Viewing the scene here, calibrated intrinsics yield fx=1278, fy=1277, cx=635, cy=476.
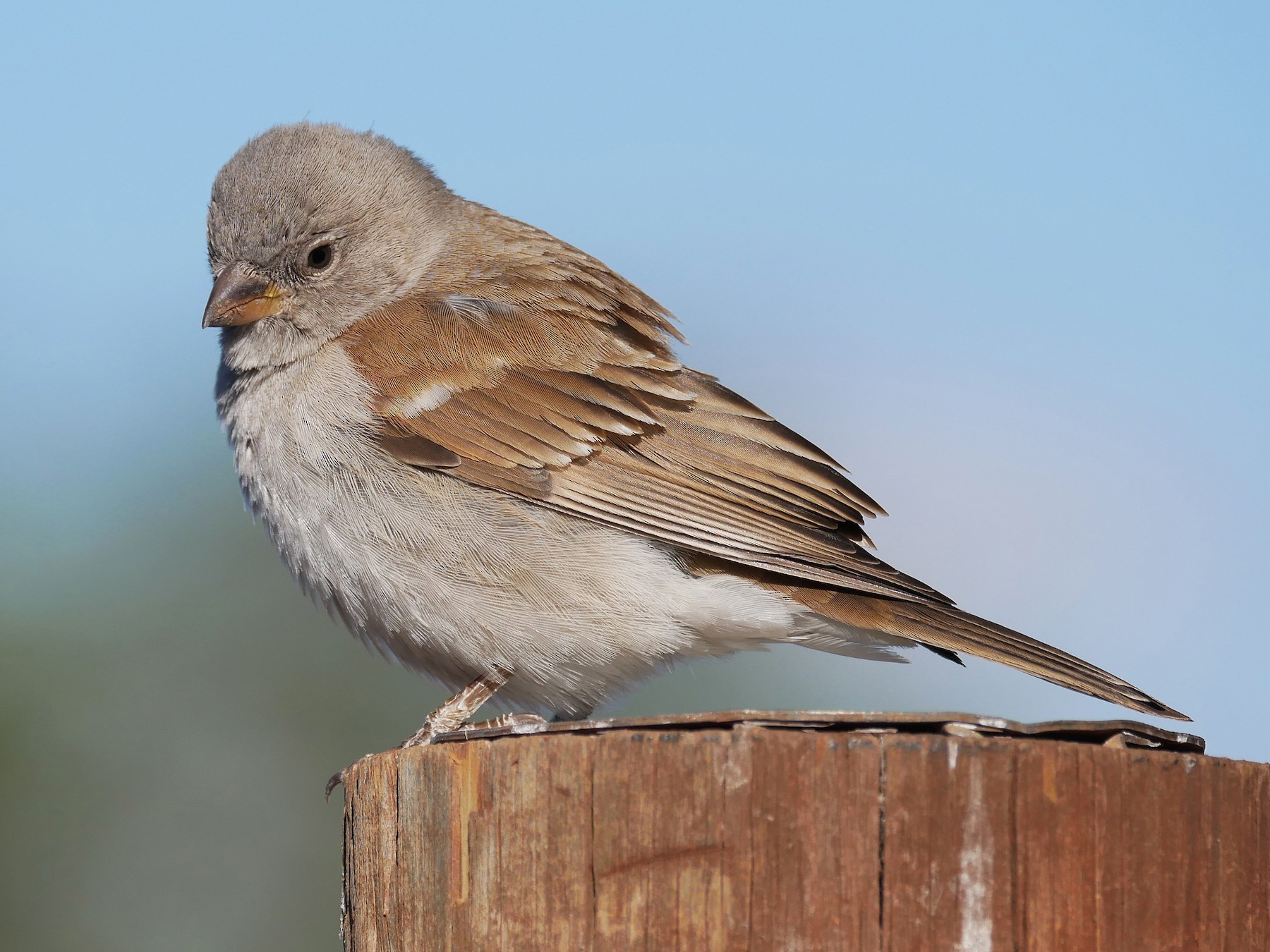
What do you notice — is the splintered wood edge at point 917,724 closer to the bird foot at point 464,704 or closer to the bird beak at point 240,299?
the bird foot at point 464,704

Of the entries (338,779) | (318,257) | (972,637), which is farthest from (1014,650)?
(318,257)

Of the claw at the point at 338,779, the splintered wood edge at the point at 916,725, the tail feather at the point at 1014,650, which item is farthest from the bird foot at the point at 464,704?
the splintered wood edge at the point at 916,725

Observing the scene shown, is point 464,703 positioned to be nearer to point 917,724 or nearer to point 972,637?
point 972,637

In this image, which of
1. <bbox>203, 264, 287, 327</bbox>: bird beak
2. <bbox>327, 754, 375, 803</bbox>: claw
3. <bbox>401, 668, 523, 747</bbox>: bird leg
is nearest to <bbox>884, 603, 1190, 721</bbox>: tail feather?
<bbox>401, 668, 523, 747</bbox>: bird leg

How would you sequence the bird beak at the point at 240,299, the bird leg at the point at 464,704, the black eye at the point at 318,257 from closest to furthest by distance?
the bird leg at the point at 464,704
the bird beak at the point at 240,299
the black eye at the point at 318,257

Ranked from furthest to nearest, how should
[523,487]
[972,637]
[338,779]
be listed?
[523,487], [972,637], [338,779]

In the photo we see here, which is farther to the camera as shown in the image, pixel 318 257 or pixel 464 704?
pixel 318 257

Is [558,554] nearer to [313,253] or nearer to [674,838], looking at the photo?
[313,253]
